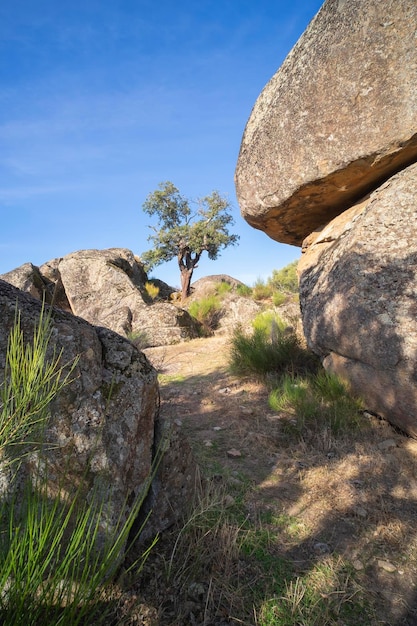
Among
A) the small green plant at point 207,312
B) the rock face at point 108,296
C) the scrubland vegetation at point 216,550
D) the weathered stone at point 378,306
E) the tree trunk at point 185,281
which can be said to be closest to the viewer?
the scrubland vegetation at point 216,550

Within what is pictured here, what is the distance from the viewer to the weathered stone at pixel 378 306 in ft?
10.1

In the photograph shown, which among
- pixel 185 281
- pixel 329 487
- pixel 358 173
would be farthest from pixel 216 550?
pixel 185 281

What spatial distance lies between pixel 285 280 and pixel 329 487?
12.2m

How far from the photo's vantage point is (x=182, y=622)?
4.95 feet

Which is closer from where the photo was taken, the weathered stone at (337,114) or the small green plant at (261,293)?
the weathered stone at (337,114)

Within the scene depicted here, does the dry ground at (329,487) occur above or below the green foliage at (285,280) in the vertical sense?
below

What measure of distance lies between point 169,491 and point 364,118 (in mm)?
4001

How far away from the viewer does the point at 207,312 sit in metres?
10.9

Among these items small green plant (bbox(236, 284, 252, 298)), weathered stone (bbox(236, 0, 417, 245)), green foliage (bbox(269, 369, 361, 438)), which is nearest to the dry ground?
green foliage (bbox(269, 369, 361, 438))

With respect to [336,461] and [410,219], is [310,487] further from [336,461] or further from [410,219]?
[410,219]

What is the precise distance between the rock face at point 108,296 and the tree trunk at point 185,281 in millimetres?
3403

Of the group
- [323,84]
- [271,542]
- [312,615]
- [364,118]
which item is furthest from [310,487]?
[323,84]

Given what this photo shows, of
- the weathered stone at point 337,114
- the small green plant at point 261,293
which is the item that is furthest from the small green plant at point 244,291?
the weathered stone at point 337,114

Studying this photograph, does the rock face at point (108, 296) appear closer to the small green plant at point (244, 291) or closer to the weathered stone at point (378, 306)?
the small green plant at point (244, 291)
